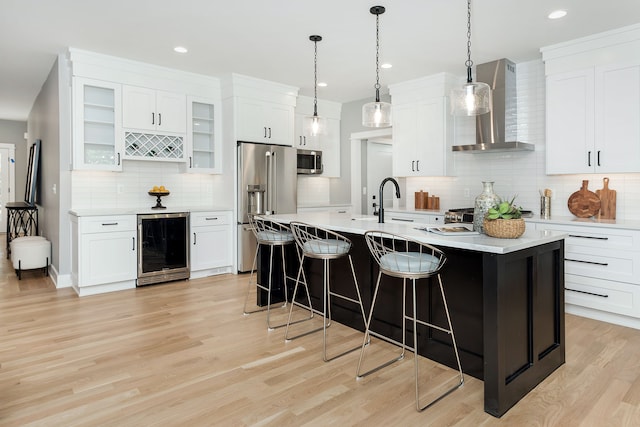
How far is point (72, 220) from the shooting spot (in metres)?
4.58

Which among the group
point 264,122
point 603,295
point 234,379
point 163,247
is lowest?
point 234,379

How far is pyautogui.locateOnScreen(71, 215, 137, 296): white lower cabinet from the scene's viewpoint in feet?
14.2

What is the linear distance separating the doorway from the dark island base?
9.88 m

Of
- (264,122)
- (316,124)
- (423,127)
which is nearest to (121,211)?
(264,122)

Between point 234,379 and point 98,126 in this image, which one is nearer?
point 234,379

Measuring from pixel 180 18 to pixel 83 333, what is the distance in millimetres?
2764

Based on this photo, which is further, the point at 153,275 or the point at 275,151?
the point at 275,151

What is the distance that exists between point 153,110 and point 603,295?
16.8ft

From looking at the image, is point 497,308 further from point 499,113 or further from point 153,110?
point 153,110

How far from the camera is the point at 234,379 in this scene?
2.50 meters

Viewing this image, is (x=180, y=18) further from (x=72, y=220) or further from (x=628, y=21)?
(x=628, y=21)

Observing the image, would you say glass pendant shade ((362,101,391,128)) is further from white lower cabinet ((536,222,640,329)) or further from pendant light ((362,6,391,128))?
white lower cabinet ((536,222,640,329))

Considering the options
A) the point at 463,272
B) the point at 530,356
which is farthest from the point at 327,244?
the point at 530,356

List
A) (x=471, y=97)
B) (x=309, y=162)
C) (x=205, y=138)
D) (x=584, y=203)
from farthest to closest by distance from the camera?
(x=309, y=162) < (x=205, y=138) < (x=584, y=203) < (x=471, y=97)
